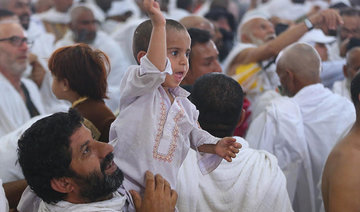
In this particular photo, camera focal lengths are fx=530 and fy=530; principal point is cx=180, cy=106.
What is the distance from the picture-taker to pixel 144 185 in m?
2.02

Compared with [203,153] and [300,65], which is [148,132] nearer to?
[203,153]

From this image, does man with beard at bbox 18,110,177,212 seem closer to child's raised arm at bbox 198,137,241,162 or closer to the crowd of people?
the crowd of people

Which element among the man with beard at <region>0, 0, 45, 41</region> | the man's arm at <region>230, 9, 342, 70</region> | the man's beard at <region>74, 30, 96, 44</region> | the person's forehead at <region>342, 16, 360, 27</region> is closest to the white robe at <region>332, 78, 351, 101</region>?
the man's arm at <region>230, 9, 342, 70</region>

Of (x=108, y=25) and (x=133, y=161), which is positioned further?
(x=108, y=25)

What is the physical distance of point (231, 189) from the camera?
234cm

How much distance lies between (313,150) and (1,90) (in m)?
2.41

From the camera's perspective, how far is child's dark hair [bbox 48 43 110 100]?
2.56 meters

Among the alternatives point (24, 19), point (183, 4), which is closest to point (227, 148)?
point (24, 19)

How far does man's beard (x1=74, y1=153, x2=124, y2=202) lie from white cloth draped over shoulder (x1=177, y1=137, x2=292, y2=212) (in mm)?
452

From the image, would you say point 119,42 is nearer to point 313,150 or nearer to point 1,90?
point 1,90

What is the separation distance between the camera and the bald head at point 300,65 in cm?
343

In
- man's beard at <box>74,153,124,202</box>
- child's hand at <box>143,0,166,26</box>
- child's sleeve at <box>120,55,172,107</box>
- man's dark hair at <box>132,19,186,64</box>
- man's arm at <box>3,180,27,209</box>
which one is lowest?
man's arm at <box>3,180,27,209</box>

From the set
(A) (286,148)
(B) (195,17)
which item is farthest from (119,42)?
(A) (286,148)

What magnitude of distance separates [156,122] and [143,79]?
0.21m
